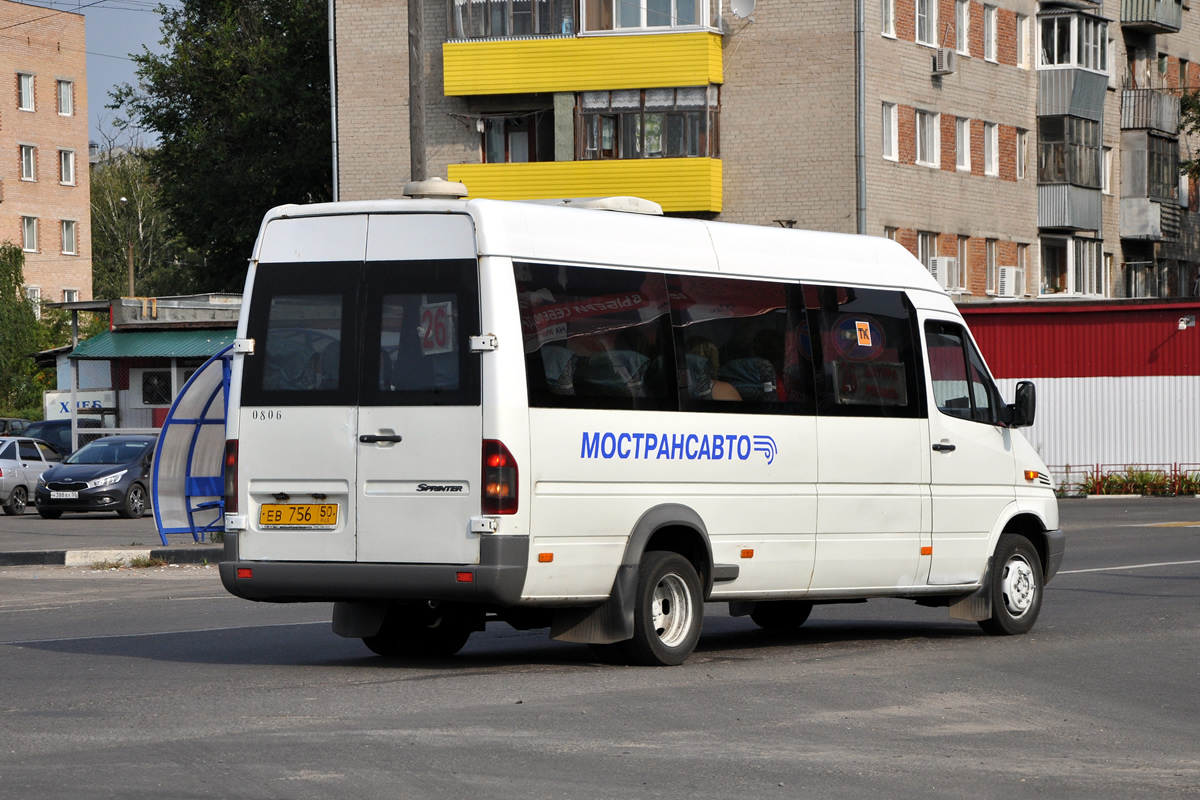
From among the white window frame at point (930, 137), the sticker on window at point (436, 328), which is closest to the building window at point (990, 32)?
the white window frame at point (930, 137)

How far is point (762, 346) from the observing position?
11664 millimetres

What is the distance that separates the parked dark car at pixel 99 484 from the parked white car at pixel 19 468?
9.58 feet

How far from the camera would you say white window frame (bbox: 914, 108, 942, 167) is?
4812cm

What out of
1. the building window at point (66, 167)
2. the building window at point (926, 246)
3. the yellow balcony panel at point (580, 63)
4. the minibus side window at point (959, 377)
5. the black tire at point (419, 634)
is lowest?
the black tire at point (419, 634)

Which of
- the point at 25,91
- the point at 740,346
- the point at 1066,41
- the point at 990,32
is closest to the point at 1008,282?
the point at 990,32

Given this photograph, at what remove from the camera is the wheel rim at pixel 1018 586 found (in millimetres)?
13227

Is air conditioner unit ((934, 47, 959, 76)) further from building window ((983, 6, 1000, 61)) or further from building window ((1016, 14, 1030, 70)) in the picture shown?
building window ((1016, 14, 1030, 70))

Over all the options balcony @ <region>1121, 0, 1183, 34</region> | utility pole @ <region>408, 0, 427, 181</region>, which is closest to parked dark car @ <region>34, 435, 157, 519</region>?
utility pole @ <region>408, 0, 427, 181</region>

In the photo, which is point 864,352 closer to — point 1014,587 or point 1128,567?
point 1014,587

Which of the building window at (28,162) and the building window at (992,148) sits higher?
the building window at (28,162)

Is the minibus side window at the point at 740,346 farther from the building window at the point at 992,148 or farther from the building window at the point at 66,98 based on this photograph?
the building window at the point at 66,98

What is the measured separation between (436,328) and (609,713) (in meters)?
2.49

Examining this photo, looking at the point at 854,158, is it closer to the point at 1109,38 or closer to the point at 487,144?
the point at 487,144

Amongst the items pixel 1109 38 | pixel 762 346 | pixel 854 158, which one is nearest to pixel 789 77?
pixel 854 158
